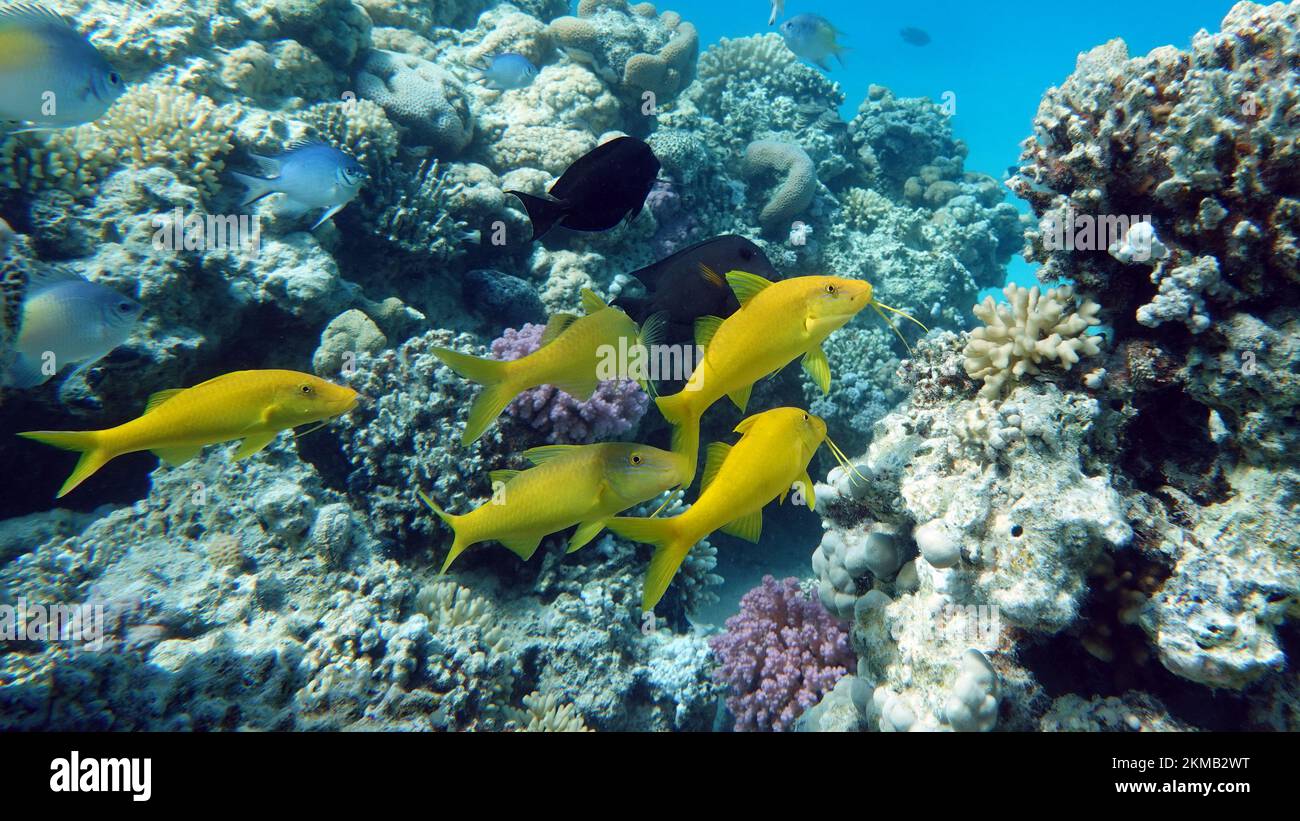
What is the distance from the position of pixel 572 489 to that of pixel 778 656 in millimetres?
2521

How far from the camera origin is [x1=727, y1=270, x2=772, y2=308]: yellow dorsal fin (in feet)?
8.66

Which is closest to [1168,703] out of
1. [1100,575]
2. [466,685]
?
[1100,575]

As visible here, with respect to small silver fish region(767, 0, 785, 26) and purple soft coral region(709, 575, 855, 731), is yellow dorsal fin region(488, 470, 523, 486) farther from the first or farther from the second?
small silver fish region(767, 0, 785, 26)

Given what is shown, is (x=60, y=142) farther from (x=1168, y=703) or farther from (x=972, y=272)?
(x=972, y=272)

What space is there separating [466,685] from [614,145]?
359cm

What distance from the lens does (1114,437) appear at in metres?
2.93

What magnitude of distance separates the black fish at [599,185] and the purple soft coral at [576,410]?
3.67ft

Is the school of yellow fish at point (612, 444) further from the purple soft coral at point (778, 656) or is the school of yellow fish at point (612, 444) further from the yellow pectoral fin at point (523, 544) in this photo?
the purple soft coral at point (778, 656)

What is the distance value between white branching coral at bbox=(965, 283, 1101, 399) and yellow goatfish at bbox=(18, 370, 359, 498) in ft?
12.0

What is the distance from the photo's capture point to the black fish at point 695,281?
12.2 feet

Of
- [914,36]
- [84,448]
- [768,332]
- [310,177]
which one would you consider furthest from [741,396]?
[914,36]

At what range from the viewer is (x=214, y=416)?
2.60 meters

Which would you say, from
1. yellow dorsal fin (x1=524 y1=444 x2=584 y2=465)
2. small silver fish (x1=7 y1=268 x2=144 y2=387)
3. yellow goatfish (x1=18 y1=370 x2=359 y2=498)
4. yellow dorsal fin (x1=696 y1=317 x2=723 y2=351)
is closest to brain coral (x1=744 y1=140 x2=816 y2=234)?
yellow dorsal fin (x1=696 y1=317 x2=723 y2=351)
